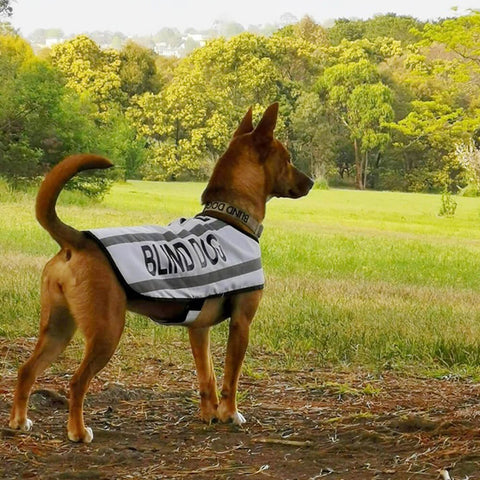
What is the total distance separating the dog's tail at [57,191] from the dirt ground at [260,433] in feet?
2.78

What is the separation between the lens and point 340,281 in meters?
10.9

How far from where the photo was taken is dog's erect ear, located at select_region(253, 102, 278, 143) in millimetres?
4355

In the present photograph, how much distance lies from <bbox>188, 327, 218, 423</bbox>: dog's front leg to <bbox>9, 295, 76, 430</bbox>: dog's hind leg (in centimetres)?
63

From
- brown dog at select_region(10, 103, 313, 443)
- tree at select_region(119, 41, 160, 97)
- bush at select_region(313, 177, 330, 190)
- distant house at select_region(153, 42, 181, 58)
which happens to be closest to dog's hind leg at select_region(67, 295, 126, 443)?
brown dog at select_region(10, 103, 313, 443)

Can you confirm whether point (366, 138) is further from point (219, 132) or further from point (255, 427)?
point (255, 427)

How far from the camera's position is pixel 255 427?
14.1ft

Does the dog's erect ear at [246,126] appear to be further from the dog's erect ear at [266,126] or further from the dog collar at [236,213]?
the dog collar at [236,213]

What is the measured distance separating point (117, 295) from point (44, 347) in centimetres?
40

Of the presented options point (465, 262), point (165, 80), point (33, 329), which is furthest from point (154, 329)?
point (165, 80)

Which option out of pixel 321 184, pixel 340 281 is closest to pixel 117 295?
pixel 340 281

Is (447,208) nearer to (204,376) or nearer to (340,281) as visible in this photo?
(340,281)

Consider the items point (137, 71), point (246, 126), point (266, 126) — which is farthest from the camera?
point (137, 71)

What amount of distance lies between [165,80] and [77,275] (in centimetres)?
3452

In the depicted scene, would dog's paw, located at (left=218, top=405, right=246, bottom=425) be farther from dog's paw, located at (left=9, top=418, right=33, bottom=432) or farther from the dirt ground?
dog's paw, located at (left=9, top=418, right=33, bottom=432)
